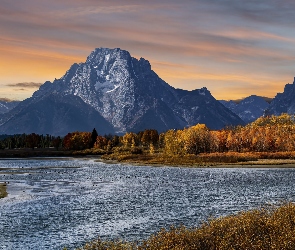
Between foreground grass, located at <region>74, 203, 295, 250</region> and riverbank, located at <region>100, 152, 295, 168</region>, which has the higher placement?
foreground grass, located at <region>74, 203, 295, 250</region>

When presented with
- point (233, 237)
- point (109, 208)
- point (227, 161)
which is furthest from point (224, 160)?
point (233, 237)

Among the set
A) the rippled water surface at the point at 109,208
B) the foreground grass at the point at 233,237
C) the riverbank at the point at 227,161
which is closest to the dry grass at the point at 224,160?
the riverbank at the point at 227,161

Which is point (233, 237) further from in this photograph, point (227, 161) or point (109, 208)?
point (227, 161)

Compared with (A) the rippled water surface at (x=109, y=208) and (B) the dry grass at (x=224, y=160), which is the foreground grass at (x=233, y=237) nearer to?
(A) the rippled water surface at (x=109, y=208)

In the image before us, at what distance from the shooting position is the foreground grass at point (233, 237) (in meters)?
25.1

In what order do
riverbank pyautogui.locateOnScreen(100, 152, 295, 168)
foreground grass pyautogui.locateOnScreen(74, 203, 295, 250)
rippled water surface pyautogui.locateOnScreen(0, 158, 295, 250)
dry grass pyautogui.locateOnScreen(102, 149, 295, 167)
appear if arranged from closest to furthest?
foreground grass pyautogui.locateOnScreen(74, 203, 295, 250) → rippled water surface pyautogui.locateOnScreen(0, 158, 295, 250) → riverbank pyautogui.locateOnScreen(100, 152, 295, 168) → dry grass pyautogui.locateOnScreen(102, 149, 295, 167)

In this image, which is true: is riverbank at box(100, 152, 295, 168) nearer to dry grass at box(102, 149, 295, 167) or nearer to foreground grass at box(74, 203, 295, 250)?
dry grass at box(102, 149, 295, 167)

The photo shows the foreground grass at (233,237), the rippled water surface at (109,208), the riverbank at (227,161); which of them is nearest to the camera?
the foreground grass at (233,237)

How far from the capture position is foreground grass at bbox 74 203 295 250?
25125mm

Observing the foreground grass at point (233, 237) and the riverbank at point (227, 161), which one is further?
the riverbank at point (227, 161)

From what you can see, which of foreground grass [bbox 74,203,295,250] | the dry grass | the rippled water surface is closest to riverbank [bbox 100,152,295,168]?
the dry grass

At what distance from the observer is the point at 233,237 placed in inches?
1107

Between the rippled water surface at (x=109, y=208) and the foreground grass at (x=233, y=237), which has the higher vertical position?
the foreground grass at (x=233, y=237)

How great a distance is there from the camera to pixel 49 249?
35.4m
